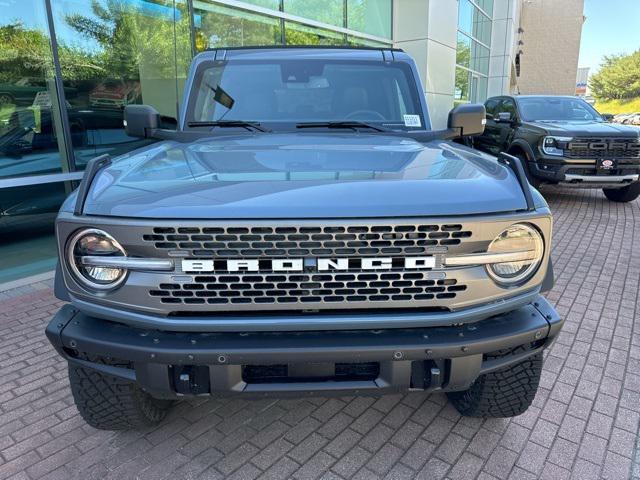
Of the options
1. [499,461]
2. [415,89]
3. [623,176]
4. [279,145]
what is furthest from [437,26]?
[499,461]

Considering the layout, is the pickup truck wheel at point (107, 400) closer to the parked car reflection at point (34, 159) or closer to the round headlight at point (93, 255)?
the round headlight at point (93, 255)

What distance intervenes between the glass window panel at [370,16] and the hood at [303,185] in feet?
32.2

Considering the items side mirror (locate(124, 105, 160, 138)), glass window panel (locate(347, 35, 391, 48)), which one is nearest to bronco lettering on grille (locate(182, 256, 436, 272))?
side mirror (locate(124, 105, 160, 138))

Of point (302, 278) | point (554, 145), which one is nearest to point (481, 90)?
Answer: point (554, 145)

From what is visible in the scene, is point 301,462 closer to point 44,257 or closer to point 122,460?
point 122,460

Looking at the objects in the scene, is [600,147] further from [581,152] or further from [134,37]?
[134,37]

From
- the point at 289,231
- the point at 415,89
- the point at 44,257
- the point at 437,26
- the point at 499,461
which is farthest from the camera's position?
the point at 437,26

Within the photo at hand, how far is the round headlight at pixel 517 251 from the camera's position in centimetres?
192

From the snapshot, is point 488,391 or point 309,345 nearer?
point 309,345

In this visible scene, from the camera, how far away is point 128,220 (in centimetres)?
178

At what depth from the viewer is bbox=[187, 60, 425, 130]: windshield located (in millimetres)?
3158

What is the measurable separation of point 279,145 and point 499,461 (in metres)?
1.94

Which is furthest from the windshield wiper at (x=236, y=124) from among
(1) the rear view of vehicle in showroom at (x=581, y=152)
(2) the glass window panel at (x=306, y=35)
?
(2) the glass window panel at (x=306, y=35)

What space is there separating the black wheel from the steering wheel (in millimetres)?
7281
